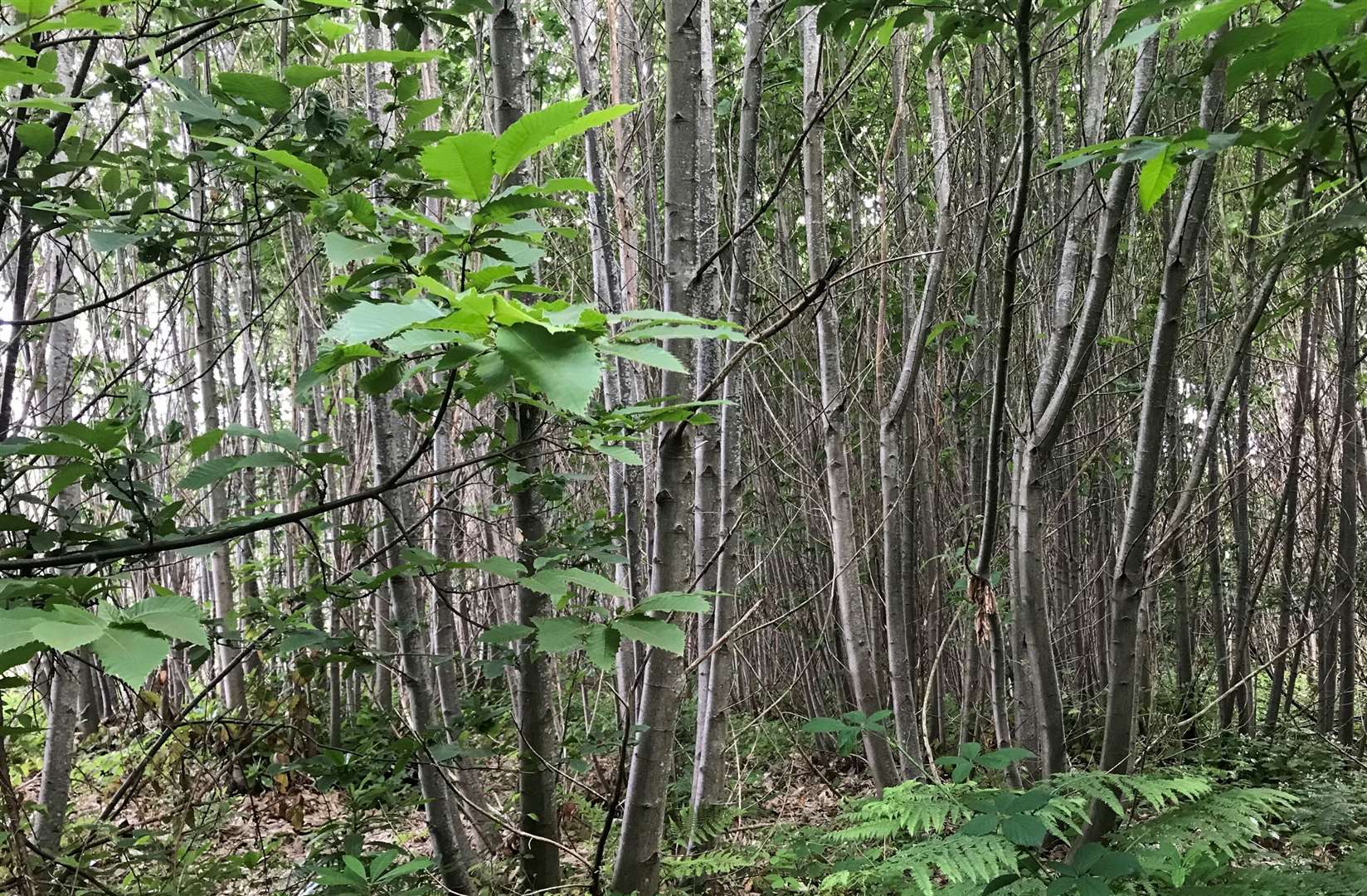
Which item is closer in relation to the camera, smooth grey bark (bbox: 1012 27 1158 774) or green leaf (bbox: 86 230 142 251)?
green leaf (bbox: 86 230 142 251)

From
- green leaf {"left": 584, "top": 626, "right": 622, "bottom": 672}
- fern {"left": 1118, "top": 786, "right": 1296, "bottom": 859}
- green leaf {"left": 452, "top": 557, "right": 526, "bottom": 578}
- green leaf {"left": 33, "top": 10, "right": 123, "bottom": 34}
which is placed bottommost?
fern {"left": 1118, "top": 786, "right": 1296, "bottom": 859}

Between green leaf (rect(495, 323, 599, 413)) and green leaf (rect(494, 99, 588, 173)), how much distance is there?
172mm

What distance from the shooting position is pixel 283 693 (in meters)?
5.04

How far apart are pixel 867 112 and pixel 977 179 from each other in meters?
1.77

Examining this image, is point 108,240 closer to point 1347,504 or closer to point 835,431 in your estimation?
point 835,431

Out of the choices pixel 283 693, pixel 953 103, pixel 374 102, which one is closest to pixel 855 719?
pixel 374 102

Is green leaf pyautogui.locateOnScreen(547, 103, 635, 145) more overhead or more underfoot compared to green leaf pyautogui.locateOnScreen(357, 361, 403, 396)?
more overhead

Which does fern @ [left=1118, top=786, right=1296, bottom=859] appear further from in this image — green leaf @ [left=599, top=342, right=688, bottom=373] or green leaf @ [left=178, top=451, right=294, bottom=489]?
green leaf @ [left=178, top=451, right=294, bottom=489]

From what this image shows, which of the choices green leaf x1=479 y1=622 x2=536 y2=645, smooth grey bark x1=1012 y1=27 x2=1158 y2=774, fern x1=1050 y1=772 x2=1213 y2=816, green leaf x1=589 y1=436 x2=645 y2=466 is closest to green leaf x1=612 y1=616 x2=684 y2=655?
green leaf x1=589 y1=436 x2=645 y2=466

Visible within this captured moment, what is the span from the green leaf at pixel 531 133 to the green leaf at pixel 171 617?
48 cm

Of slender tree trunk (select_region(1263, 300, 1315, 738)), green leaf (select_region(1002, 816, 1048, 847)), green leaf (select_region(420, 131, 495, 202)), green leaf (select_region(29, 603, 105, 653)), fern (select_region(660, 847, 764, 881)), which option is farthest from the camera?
slender tree trunk (select_region(1263, 300, 1315, 738))

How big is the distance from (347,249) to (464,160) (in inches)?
8.4

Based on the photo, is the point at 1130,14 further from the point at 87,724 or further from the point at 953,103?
the point at 87,724

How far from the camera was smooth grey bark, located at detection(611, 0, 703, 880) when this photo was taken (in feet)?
5.57
